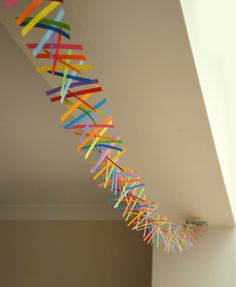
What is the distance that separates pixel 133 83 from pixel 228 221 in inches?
Answer: 52.9

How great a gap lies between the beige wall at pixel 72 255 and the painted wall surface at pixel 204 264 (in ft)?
3.18

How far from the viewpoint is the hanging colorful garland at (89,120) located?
59cm

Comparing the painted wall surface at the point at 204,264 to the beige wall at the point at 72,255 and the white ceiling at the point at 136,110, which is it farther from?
the beige wall at the point at 72,255

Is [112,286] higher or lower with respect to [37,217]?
lower

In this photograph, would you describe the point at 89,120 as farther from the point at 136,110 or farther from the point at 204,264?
the point at 204,264

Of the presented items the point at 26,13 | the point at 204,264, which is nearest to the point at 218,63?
the point at 26,13

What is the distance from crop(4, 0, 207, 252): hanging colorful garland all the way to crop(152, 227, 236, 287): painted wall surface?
59mm

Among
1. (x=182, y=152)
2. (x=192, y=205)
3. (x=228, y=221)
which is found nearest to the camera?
(x=182, y=152)

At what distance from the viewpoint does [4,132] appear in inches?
87.6

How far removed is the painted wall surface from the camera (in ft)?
7.06

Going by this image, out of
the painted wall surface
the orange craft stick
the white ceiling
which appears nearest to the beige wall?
the white ceiling

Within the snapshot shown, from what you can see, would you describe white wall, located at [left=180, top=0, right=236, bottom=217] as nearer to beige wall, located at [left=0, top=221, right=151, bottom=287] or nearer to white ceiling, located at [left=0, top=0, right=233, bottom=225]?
white ceiling, located at [left=0, top=0, right=233, bottom=225]

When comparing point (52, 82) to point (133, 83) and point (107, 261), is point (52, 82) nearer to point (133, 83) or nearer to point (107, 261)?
point (133, 83)

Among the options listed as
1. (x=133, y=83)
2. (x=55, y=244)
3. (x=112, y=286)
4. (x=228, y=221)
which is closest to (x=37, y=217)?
(x=55, y=244)
